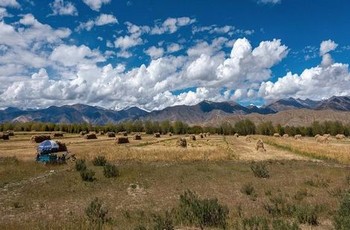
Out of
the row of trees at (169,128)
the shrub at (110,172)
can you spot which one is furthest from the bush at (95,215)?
the row of trees at (169,128)

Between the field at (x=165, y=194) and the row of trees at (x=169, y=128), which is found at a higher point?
the row of trees at (x=169, y=128)

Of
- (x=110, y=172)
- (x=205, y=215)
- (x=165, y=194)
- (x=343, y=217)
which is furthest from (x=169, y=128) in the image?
(x=343, y=217)

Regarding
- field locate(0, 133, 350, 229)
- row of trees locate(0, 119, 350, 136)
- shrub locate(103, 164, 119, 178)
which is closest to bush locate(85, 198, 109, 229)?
field locate(0, 133, 350, 229)

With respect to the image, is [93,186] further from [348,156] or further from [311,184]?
[348,156]

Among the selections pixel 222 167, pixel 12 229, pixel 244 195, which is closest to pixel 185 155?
pixel 222 167

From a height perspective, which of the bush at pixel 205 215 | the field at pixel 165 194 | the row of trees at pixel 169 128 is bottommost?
the field at pixel 165 194

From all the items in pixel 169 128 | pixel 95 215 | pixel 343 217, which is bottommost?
pixel 95 215

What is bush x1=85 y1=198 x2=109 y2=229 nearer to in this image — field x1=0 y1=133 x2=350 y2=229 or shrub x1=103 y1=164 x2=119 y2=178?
field x1=0 y1=133 x2=350 y2=229

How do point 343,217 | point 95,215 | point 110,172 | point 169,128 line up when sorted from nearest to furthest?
point 343,217, point 95,215, point 110,172, point 169,128

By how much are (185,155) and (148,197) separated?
1029 inches

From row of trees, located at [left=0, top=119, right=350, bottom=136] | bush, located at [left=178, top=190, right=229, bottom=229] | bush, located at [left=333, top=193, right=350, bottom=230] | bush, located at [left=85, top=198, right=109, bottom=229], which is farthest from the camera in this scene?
row of trees, located at [left=0, top=119, right=350, bottom=136]

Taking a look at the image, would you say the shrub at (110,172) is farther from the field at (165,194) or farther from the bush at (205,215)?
the bush at (205,215)

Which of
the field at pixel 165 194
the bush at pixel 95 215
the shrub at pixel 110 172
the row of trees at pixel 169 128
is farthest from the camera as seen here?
the row of trees at pixel 169 128

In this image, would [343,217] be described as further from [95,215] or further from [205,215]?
[95,215]
